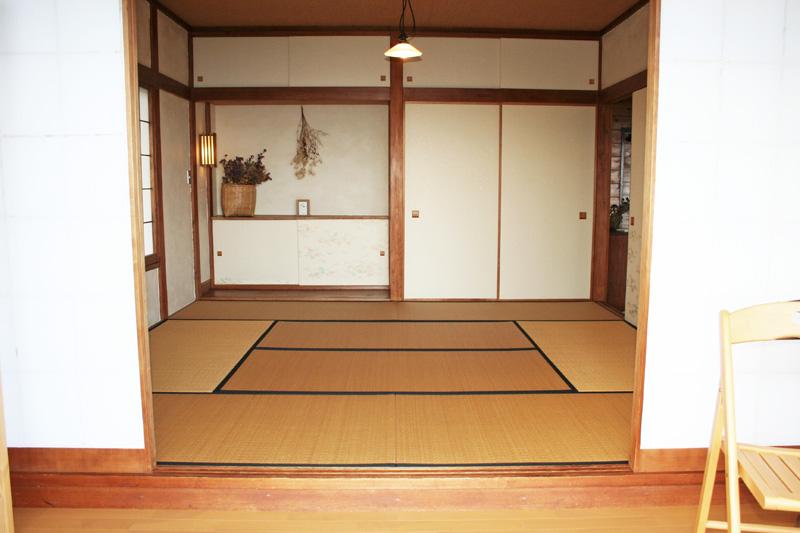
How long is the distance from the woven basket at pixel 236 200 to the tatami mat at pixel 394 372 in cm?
301

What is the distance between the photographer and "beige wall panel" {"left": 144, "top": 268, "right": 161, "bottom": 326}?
17.8 feet

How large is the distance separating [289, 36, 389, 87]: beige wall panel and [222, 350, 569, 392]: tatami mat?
3.06 meters

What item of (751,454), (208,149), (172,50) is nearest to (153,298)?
(208,149)

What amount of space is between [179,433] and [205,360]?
133 cm

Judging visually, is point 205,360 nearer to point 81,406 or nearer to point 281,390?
point 281,390

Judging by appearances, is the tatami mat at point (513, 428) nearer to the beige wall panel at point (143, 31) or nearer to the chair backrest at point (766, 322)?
the chair backrest at point (766, 322)

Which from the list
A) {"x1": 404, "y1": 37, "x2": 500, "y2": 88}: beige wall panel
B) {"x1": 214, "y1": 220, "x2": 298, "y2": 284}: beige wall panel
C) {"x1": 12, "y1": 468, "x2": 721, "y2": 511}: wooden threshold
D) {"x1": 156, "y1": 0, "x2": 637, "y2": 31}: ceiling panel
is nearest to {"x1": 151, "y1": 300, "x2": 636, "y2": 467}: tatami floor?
{"x1": 12, "y1": 468, "x2": 721, "y2": 511}: wooden threshold

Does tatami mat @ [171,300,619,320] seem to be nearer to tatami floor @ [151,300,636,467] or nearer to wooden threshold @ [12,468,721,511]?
tatami floor @ [151,300,636,467]

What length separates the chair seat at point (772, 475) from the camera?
1944mm

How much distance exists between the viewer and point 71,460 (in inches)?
108

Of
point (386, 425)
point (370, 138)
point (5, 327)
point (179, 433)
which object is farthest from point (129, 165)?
point (370, 138)

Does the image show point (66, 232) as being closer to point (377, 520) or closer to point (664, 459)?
point (377, 520)

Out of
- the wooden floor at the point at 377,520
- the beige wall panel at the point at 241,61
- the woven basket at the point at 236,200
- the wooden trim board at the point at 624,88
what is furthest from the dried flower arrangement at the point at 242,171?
the wooden floor at the point at 377,520

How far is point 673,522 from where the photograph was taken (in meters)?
2.61
